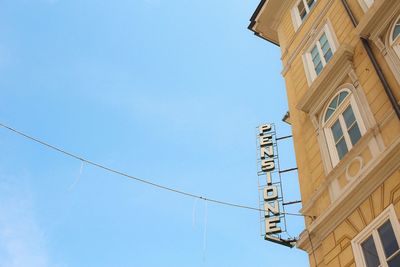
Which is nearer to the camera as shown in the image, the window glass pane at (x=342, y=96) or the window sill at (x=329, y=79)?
the window glass pane at (x=342, y=96)

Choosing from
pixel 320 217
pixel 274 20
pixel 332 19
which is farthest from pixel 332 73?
pixel 274 20

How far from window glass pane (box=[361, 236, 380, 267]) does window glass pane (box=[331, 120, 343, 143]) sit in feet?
Answer: 11.0

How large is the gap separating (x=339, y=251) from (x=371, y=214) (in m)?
1.13

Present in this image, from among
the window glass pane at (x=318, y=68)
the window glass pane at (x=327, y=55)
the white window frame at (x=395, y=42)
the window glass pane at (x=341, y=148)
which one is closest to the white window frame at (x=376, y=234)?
the window glass pane at (x=341, y=148)

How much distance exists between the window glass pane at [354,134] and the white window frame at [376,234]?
2.52 meters

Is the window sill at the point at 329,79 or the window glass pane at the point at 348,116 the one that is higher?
the window sill at the point at 329,79

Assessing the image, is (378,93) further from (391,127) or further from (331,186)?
(331,186)

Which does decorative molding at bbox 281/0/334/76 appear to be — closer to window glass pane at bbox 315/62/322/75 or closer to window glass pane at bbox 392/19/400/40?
window glass pane at bbox 315/62/322/75

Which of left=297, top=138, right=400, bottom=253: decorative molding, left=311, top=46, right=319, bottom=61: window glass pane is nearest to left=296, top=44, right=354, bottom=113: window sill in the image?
left=311, top=46, right=319, bottom=61: window glass pane

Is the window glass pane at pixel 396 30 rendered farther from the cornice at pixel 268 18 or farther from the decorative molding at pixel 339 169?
the cornice at pixel 268 18

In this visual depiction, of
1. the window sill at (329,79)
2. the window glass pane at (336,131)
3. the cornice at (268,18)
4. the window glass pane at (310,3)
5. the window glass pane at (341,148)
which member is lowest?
the window glass pane at (341,148)

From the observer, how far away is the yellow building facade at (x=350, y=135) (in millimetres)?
9383

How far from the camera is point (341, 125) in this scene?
39.7ft

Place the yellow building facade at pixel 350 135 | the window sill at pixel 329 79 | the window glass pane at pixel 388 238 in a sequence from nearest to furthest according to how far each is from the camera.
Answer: the window glass pane at pixel 388 238
the yellow building facade at pixel 350 135
the window sill at pixel 329 79
